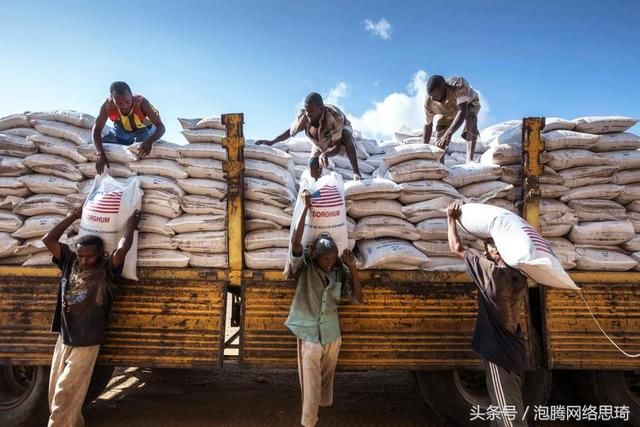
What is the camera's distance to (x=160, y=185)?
2.97 meters

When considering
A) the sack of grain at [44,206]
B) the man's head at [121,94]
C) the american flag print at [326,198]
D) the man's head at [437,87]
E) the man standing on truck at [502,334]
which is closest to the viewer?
the man standing on truck at [502,334]

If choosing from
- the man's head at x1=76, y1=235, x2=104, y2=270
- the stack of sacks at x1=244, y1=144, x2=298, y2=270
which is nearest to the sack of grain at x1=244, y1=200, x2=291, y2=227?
the stack of sacks at x1=244, y1=144, x2=298, y2=270

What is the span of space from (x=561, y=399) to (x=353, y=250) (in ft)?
8.31

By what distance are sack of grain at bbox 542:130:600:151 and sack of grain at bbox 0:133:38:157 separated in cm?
418

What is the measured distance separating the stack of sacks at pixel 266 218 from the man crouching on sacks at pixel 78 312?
2.86 feet

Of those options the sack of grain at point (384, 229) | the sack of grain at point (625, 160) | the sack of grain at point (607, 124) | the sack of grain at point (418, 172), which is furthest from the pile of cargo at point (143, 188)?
the sack of grain at point (625, 160)

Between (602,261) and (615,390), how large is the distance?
3.45 ft

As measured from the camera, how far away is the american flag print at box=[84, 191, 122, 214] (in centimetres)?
278

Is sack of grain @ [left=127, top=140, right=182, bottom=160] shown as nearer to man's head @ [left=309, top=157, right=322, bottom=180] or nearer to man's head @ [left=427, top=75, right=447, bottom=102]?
man's head @ [left=309, top=157, right=322, bottom=180]

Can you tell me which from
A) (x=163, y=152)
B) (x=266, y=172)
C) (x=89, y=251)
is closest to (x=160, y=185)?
(x=163, y=152)

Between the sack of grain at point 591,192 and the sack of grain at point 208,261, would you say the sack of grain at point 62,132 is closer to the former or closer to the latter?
the sack of grain at point 208,261

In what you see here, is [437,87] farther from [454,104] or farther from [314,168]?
[314,168]

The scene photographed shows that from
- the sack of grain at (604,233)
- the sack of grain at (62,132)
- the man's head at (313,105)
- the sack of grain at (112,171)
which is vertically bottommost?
the sack of grain at (604,233)

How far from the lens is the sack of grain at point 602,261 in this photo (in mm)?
2957
